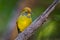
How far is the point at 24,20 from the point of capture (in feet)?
5.26

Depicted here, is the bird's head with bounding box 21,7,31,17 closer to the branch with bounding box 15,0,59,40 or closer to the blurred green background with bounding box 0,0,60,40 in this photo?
the blurred green background with bounding box 0,0,60,40

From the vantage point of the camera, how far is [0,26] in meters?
1.45

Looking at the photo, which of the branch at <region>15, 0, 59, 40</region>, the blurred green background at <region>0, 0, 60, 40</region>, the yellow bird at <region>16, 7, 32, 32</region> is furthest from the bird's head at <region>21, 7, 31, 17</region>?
the branch at <region>15, 0, 59, 40</region>

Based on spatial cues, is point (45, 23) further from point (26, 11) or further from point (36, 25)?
point (26, 11)

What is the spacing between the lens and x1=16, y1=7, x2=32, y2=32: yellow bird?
5.12ft

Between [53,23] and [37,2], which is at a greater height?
[37,2]

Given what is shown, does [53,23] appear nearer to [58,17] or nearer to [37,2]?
[58,17]

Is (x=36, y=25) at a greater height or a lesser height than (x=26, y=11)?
lesser

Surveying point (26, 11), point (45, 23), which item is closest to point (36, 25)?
point (45, 23)

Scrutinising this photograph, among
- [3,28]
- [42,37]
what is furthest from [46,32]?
[3,28]

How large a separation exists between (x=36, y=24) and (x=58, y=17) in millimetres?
134

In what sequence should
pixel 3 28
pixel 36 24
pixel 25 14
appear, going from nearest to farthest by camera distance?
pixel 36 24
pixel 3 28
pixel 25 14

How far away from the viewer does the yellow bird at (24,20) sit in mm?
1562

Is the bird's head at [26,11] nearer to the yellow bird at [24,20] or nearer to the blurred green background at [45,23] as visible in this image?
the yellow bird at [24,20]
